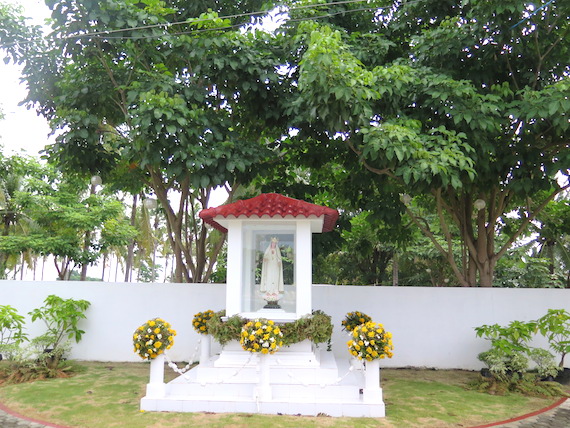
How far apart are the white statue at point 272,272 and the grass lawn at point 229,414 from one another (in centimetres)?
172

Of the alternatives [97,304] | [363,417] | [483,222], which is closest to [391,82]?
[483,222]

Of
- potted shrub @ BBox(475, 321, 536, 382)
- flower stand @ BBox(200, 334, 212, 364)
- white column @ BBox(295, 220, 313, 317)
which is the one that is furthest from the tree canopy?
flower stand @ BBox(200, 334, 212, 364)

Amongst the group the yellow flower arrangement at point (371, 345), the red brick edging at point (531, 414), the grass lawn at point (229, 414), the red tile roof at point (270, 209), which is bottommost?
the red brick edging at point (531, 414)

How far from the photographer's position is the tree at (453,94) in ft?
18.2

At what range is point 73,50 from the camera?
671cm

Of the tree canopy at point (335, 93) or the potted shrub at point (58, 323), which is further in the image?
the potted shrub at point (58, 323)

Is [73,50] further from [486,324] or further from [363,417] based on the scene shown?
[486,324]

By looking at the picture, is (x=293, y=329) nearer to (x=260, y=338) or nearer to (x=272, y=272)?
(x=260, y=338)

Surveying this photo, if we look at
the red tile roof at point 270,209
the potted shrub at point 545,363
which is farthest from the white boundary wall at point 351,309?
the red tile roof at point 270,209

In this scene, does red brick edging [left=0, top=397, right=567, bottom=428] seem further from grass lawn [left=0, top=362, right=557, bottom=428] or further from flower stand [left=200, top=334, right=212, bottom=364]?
flower stand [left=200, top=334, right=212, bottom=364]

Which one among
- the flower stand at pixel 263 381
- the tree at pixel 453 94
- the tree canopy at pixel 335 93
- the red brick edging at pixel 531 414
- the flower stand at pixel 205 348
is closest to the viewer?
the red brick edging at pixel 531 414

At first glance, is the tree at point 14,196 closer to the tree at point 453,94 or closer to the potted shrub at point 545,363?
the tree at point 453,94

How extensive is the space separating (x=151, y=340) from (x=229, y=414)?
1188 mm

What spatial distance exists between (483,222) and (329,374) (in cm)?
439
